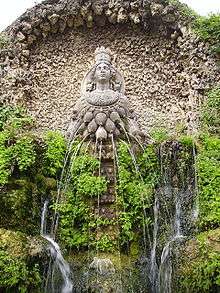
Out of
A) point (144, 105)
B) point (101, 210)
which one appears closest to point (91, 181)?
point (101, 210)

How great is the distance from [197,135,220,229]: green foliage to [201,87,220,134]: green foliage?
0.73 metres

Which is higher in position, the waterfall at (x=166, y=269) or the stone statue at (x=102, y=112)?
the stone statue at (x=102, y=112)

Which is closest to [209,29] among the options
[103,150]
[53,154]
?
[103,150]

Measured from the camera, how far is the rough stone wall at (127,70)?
29.0 ft

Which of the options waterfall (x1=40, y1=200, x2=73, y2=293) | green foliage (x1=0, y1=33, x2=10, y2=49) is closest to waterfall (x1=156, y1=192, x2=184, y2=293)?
waterfall (x1=40, y1=200, x2=73, y2=293)

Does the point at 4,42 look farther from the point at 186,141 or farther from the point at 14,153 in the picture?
the point at 186,141

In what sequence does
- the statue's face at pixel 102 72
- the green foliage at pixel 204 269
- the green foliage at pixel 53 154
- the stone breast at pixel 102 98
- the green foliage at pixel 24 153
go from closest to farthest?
1. the green foliage at pixel 204 269
2. the green foliage at pixel 24 153
3. the green foliage at pixel 53 154
4. the stone breast at pixel 102 98
5. the statue's face at pixel 102 72

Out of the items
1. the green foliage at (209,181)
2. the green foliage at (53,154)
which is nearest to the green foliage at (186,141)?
the green foliage at (209,181)

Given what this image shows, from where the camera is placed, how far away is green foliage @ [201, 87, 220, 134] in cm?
798

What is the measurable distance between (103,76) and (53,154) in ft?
5.96

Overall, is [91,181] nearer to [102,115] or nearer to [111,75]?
[102,115]

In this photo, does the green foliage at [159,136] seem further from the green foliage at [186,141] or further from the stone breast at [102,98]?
the stone breast at [102,98]

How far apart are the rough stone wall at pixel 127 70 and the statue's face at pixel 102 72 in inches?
49.6

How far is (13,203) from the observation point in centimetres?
583
